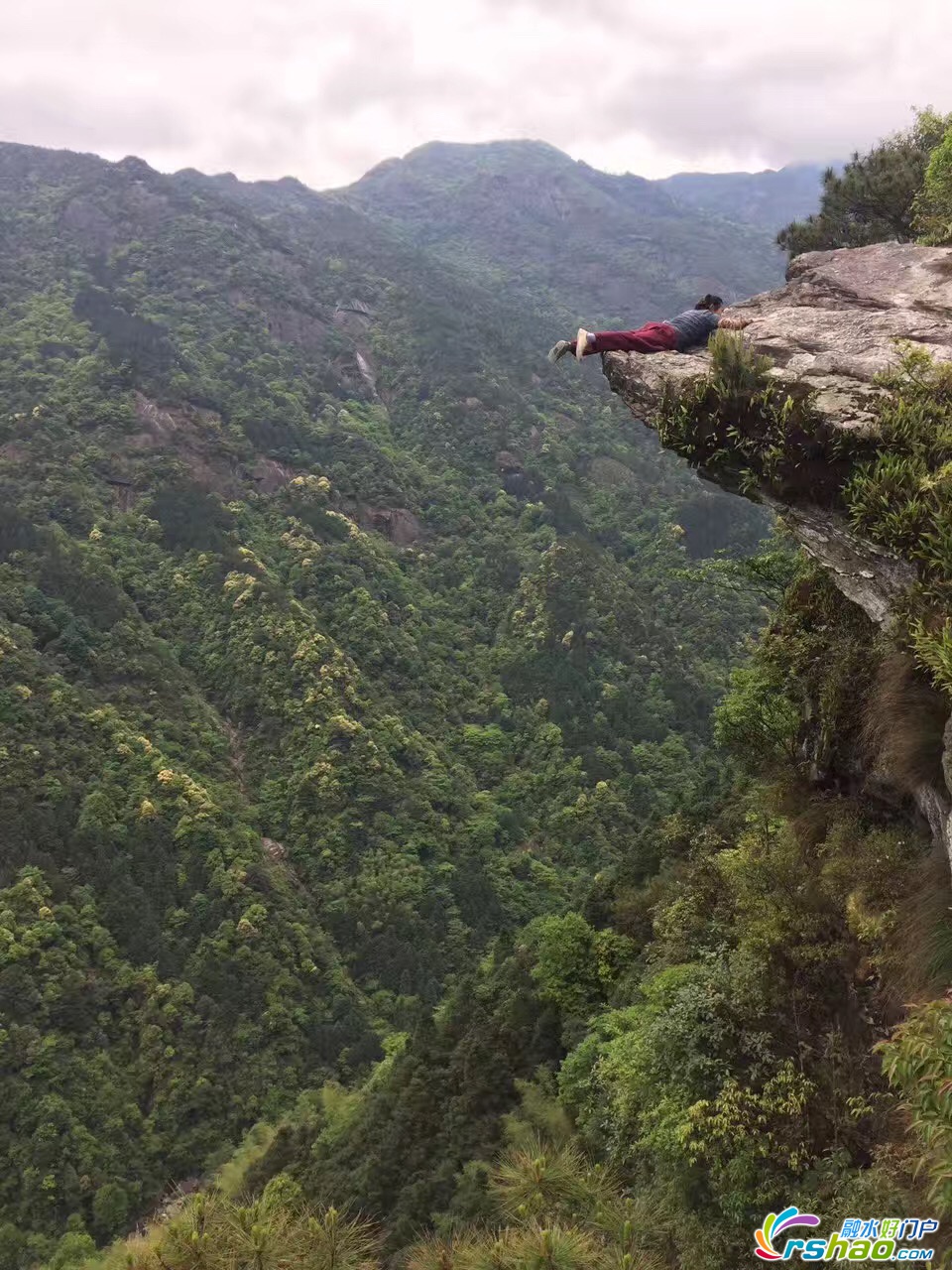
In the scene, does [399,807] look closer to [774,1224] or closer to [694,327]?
[694,327]

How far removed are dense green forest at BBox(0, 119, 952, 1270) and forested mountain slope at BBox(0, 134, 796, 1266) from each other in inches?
12.5

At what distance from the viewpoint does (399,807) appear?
55875mm

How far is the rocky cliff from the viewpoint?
22.8 ft

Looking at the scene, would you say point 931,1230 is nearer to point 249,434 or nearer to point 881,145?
point 881,145

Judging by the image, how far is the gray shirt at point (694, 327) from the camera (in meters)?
10.9

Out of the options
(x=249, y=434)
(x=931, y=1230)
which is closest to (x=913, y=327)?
(x=931, y=1230)

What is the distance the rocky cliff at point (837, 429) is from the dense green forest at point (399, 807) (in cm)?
98

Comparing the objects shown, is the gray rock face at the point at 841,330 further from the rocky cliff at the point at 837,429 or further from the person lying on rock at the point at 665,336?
the person lying on rock at the point at 665,336

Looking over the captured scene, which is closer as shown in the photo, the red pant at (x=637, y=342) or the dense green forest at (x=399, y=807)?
the dense green forest at (x=399, y=807)

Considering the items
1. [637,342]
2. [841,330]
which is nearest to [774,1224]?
[841,330]

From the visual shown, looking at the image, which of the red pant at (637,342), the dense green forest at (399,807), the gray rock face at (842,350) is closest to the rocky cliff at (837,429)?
the gray rock face at (842,350)

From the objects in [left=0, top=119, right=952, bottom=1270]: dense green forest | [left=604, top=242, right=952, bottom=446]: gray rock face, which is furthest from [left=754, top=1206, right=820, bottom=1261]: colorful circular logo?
[left=604, top=242, right=952, bottom=446]: gray rock face

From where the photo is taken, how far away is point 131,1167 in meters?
34.5

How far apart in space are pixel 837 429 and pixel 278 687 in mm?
56382
